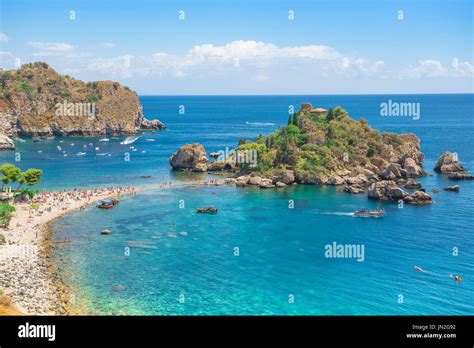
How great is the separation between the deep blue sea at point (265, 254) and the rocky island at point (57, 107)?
8763 centimetres

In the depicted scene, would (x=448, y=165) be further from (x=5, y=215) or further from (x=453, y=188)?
(x=5, y=215)

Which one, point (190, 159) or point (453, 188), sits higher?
point (190, 159)

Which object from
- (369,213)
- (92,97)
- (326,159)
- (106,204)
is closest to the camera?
(369,213)

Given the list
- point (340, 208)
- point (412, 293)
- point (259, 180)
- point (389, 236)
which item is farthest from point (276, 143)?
point (412, 293)

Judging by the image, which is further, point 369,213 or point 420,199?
point 420,199

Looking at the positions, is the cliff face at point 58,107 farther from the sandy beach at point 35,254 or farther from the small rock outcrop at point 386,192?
the small rock outcrop at point 386,192

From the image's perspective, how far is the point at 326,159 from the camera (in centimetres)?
9538

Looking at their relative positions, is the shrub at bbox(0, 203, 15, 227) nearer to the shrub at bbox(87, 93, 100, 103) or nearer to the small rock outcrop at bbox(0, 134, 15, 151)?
the small rock outcrop at bbox(0, 134, 15, 151)

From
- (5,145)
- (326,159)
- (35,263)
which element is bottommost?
(35,263)

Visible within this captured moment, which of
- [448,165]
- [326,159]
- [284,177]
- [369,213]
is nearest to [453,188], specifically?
[448,165]

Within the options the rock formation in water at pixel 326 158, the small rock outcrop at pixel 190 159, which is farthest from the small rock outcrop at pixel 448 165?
the small rock outcrop at pixel 190 159

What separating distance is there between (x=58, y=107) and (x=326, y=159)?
399 feet

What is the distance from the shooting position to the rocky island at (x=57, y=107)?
167000 mm
